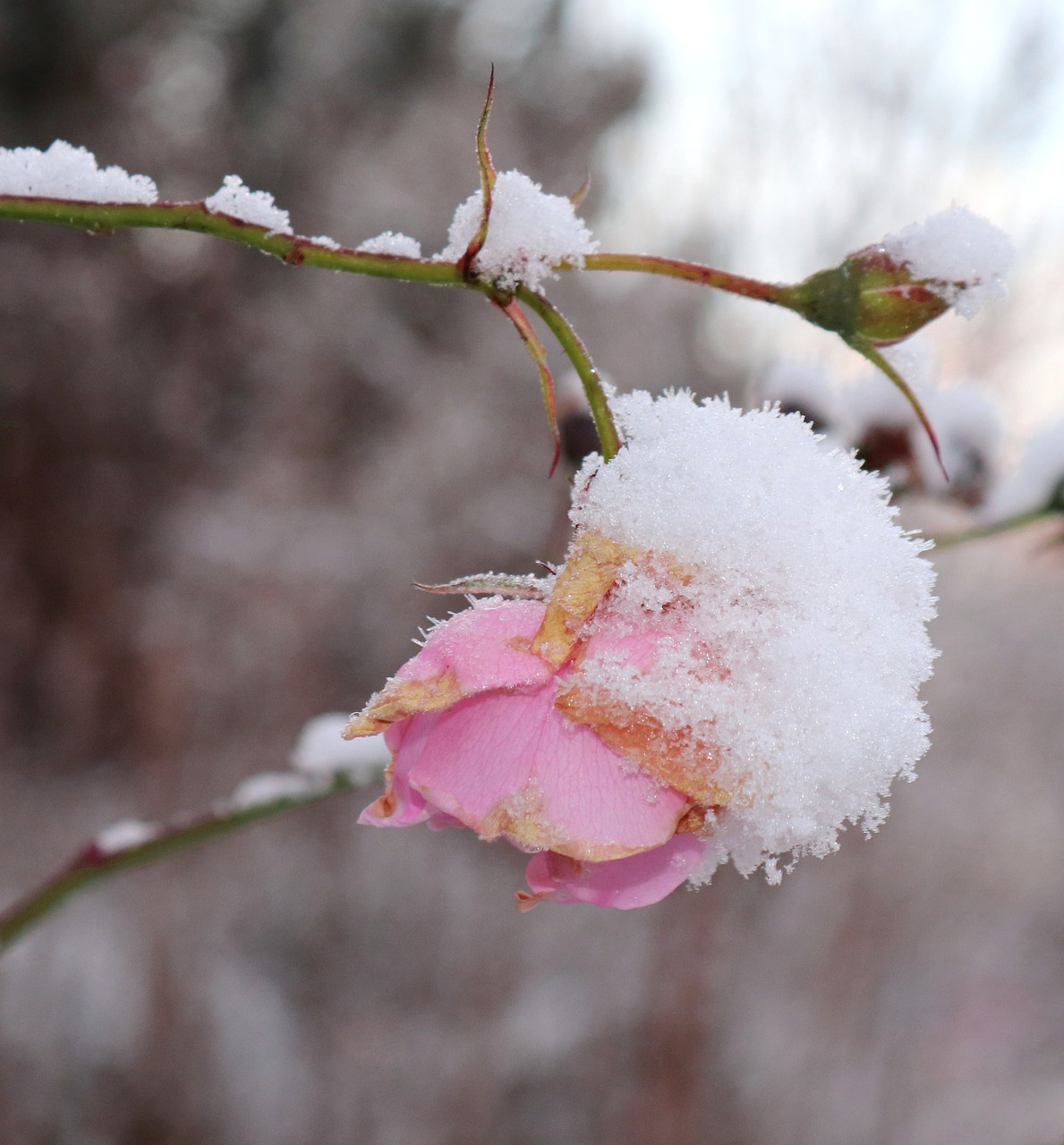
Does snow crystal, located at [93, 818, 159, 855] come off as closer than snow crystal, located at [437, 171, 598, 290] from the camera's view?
No

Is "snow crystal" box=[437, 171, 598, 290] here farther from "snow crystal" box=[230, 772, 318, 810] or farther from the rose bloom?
"snow crystal" box=[230, 772, 318, 810]

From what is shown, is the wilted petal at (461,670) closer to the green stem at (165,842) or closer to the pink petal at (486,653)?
the pink petal at (486,653)

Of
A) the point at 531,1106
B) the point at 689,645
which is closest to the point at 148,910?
the point at 531,1106

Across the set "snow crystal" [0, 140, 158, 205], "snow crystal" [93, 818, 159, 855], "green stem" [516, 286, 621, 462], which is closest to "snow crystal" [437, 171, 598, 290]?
"green stem" [516, 286, 621, 462]

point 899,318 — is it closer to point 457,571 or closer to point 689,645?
point 689,645

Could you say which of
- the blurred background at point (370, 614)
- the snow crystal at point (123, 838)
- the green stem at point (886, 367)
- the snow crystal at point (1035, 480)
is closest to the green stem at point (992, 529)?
the snow crystal at point (1035, 480)

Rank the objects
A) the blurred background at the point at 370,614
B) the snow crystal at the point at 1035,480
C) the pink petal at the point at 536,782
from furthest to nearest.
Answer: the blurred background at the point at 370,614
the snow crystal at the point at 1035,480
the pink petal at the point at 536,782
